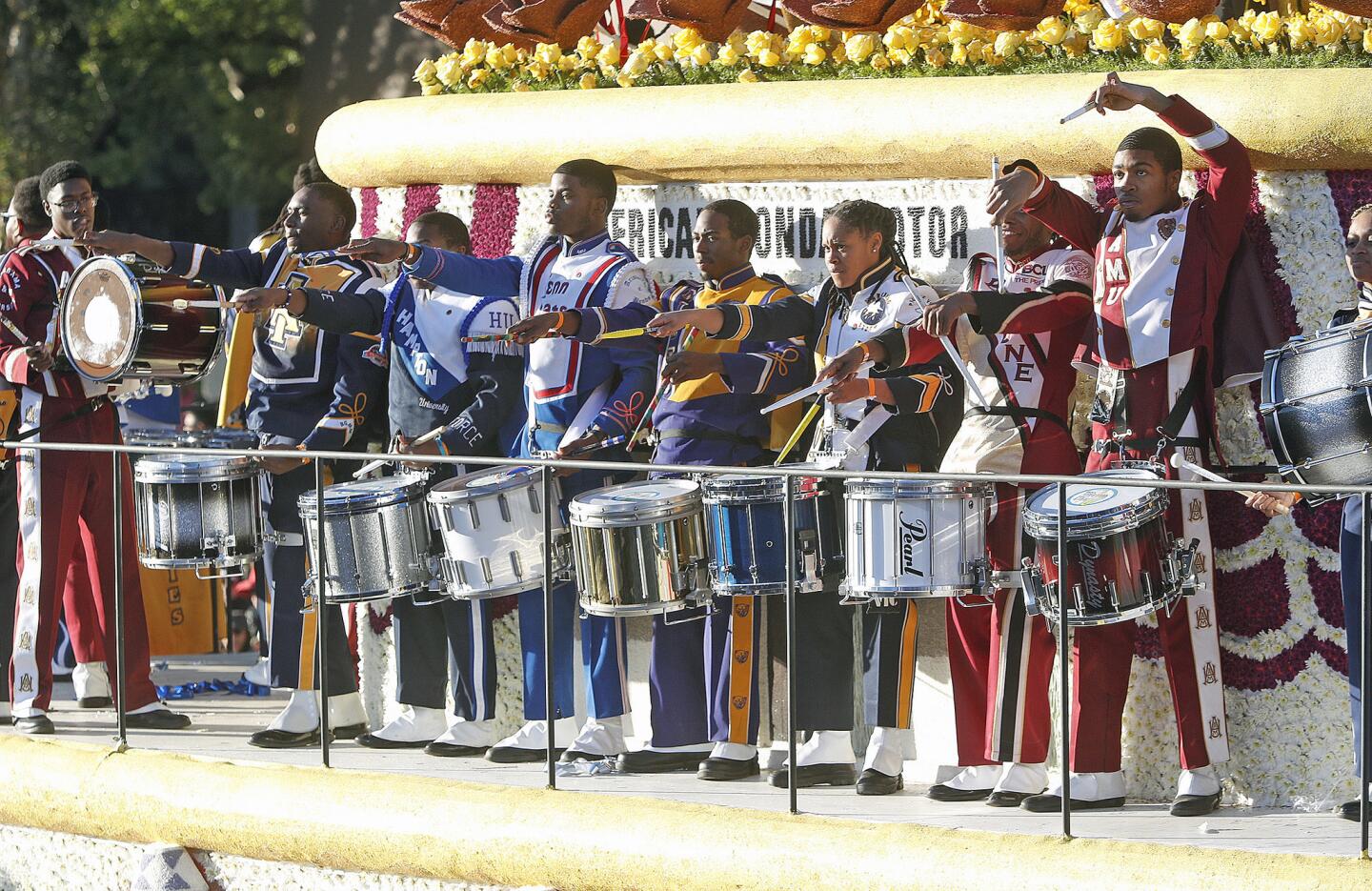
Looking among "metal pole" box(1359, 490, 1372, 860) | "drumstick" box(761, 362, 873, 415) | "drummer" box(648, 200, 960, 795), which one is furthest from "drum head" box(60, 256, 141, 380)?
"metal pole" box(1359, 490, 1372, 860)

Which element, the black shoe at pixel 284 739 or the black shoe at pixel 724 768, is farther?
the black shoe at pixel 284 739

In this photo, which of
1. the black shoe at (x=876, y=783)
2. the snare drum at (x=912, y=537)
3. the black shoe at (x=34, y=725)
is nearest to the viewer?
the snare drum at (x=912, y=537)

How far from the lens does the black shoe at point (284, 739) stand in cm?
748

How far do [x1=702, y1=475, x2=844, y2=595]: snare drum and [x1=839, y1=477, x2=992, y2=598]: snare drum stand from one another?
0.79ft

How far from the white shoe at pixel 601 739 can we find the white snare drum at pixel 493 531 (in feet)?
1.66

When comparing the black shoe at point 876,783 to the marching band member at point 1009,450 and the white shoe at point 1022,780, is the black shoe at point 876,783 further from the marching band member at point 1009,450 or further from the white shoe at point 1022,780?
the white shoe at point 1022,780

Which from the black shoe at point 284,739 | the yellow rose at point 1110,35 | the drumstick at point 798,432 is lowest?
the black shoe at point 284,739


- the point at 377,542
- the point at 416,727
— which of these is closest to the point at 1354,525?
the point at 377,542

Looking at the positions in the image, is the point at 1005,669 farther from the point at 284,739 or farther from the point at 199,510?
the point at 199,510

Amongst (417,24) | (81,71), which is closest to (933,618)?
(417,24)

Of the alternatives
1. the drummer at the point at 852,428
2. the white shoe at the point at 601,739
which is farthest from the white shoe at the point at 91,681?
the drummer at the point at 852,428

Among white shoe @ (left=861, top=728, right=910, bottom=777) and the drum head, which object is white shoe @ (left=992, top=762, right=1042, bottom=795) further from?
the drum head

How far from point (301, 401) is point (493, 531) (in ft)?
4.44

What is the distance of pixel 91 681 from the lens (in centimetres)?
845
